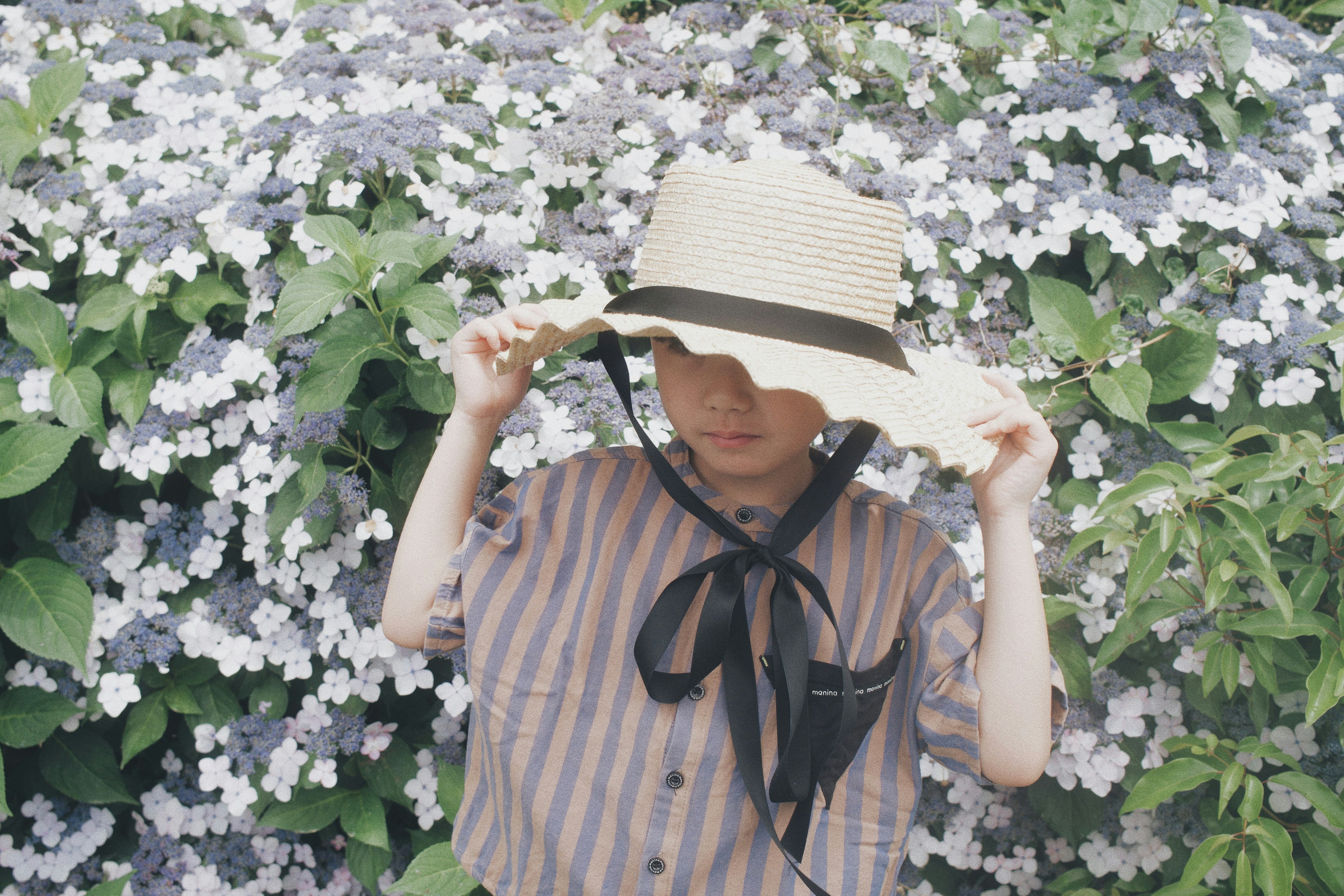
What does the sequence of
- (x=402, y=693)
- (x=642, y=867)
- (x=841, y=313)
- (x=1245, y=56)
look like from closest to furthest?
(x=841, y=313), (x=642, y=867), (x=402, y=693), (x=1245, y=56)

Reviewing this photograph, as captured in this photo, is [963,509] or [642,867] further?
[963,509]

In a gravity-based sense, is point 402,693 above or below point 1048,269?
below

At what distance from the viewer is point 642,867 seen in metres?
1.16

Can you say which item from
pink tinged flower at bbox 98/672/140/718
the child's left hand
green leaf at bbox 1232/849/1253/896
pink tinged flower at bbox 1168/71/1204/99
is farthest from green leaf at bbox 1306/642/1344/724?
pink tinged flower at bbox 98/672/140/718

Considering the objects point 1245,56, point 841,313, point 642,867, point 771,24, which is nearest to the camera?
point 841,313

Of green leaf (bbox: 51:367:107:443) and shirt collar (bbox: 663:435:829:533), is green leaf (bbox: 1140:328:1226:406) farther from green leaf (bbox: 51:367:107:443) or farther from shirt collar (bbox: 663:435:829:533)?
green leaf (bbox: 51:367:107:443)

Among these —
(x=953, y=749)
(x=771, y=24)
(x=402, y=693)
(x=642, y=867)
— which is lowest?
(x=402, y=693)

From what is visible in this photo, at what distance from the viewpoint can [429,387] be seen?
156 cm

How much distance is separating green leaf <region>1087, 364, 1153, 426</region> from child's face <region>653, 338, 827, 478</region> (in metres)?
0.80

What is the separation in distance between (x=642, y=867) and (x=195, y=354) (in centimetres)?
122

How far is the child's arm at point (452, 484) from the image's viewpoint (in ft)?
4.18

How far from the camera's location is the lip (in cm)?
106

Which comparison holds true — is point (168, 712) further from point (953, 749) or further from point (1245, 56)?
point (1245, 56)

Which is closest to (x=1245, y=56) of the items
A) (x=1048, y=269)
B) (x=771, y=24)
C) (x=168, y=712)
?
(x=1048, y=269)
